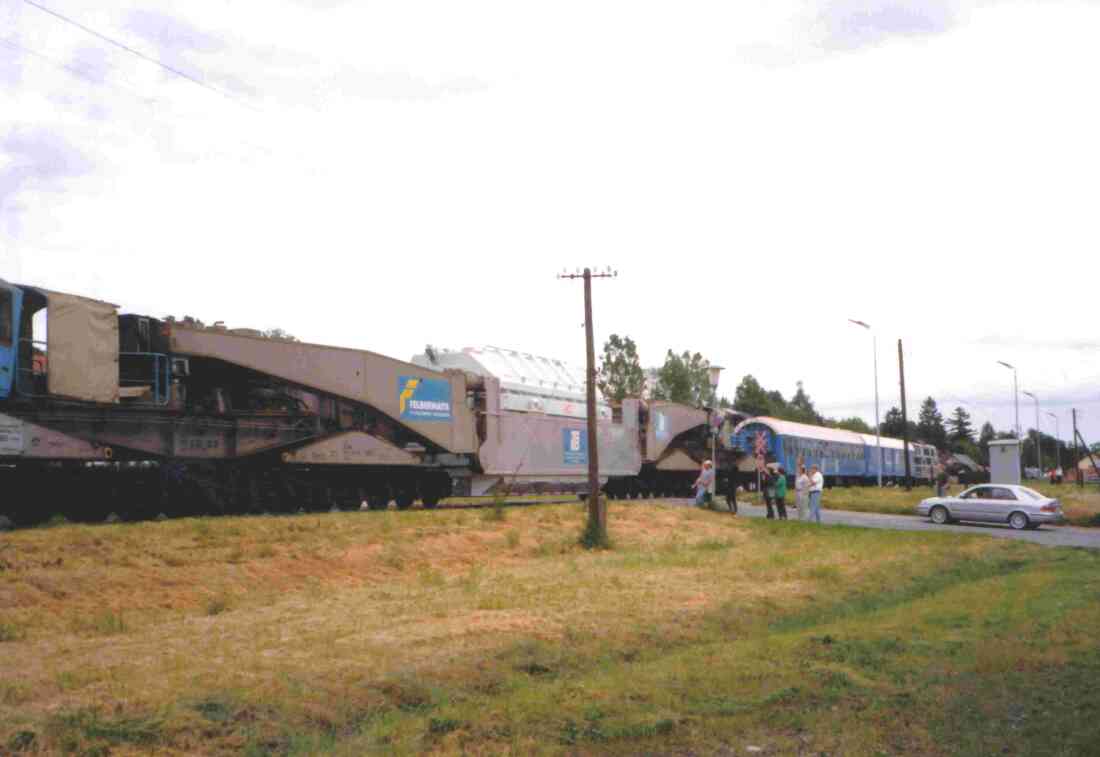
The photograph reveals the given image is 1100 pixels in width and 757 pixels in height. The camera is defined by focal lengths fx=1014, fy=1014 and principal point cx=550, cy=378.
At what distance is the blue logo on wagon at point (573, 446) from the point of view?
1291 inches

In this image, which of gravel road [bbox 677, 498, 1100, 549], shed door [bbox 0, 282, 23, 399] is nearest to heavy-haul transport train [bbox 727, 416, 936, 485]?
gravel road [bbox 677, 498, 1100, 549]

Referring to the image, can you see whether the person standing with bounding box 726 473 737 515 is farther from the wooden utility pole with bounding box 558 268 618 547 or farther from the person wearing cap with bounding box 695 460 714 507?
the wooden utility pole with bounding box 558 268 618 547

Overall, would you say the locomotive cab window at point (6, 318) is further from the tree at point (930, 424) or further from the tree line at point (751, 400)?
the tree at point (930, 424)

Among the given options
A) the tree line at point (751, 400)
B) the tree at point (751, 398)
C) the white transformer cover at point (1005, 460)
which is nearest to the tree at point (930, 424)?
the tree line at point (751, 400)

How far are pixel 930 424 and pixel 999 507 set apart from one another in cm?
13183

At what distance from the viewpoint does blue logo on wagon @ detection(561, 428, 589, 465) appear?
108 ft

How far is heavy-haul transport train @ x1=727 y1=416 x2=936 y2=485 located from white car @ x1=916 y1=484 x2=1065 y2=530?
4.81 meters

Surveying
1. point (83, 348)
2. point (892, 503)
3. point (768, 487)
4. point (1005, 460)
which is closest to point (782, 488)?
point (768, 487)

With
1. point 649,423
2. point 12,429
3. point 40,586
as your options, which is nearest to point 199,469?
point 12,429

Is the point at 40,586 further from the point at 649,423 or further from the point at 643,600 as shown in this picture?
the point at 649,423

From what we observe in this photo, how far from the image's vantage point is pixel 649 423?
38750 mm

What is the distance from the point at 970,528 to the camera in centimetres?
3091

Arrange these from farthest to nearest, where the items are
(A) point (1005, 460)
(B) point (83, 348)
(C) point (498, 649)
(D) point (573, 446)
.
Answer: (A) point (1005, 460) → (D) point (573, 446) → (B) point (83, 348) → (C) point (498, 649)

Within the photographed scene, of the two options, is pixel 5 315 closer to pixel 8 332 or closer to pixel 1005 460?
pixel 8 332
